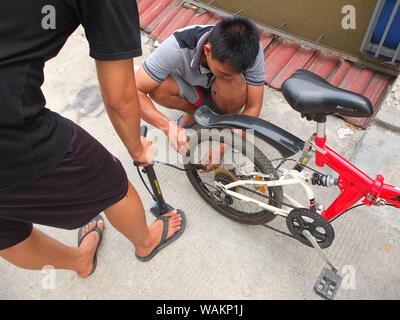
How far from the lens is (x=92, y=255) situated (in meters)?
2.15

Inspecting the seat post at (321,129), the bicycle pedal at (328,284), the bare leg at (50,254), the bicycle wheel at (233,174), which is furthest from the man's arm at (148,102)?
the bicycle pedal at (328,284)

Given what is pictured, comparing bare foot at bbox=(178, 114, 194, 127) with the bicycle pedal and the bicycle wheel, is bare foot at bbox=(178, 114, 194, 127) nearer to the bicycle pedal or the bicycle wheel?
the bicycle wheel

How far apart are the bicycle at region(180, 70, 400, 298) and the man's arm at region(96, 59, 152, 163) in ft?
1.90

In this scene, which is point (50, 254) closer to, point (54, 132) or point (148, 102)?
point (54, 132)

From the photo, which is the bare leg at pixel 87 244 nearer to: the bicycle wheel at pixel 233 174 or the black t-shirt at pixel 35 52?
the bicycle wheel at pixel 233 174

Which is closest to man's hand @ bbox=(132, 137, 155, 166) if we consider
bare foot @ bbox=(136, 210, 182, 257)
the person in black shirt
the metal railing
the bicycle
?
the person in black shirt

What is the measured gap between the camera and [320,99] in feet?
5.04


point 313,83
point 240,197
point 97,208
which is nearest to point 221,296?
point 240,197

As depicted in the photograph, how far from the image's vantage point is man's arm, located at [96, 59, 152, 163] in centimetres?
119

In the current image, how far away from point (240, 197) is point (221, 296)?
0.59 m

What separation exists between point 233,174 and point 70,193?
1.08m

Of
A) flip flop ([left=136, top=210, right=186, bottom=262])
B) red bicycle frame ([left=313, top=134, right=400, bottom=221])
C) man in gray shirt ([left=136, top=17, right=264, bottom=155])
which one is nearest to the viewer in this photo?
red bicycle frame ([left=313, top=134, right=400, bottom=221])

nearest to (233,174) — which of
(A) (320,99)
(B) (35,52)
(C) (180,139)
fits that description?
(C) (180,139)
